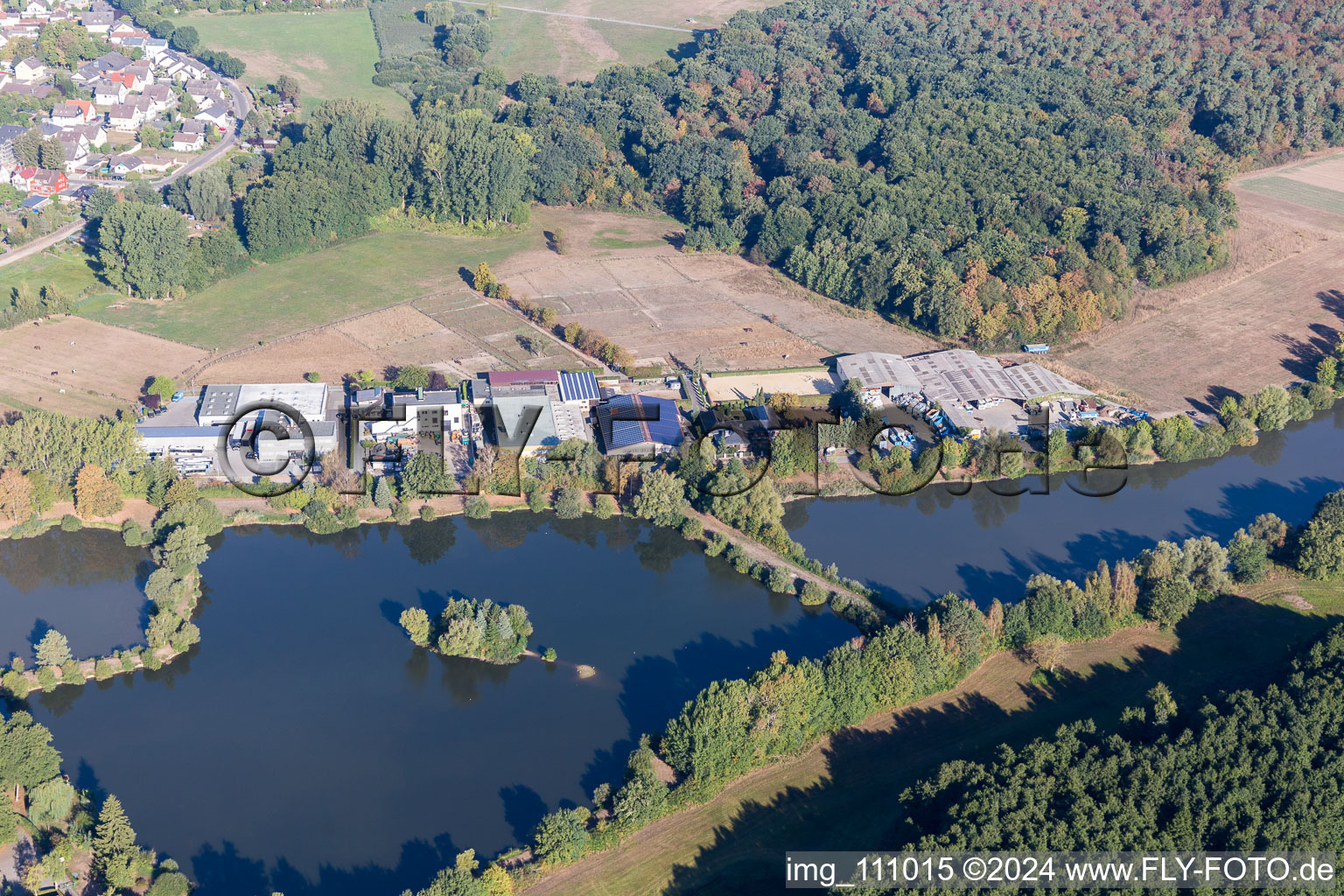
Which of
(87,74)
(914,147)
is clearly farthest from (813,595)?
(87,74)

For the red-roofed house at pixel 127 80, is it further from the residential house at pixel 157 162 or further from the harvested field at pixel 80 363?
the harvested field at pixel 80 363

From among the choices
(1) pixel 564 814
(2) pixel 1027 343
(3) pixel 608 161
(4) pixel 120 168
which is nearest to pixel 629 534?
(1) pixel 564 814

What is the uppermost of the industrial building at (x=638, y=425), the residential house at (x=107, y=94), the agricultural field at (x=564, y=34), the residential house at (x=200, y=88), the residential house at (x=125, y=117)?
the agricultural field at (x=564, y=34)

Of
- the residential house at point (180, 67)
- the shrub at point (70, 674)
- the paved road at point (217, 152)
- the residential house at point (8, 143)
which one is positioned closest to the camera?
the shrub at point (70, 674)

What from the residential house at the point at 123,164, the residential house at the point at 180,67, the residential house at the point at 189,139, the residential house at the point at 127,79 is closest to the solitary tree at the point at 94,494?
the residential house at the point at 123,164

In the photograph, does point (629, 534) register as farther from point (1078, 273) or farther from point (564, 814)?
point (1078, 273)

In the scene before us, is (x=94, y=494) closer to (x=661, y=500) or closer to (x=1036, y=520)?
(x=661, y=500)
